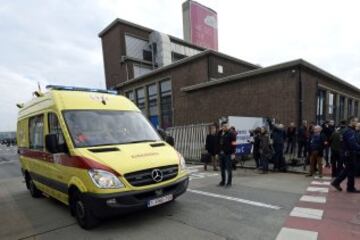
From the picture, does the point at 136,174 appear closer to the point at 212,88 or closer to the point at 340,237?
the point at 340,237

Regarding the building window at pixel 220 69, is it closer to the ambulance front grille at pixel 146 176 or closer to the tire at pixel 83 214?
the ambulance front grille at pixel 146 176

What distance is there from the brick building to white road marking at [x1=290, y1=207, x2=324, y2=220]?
10.5 meters

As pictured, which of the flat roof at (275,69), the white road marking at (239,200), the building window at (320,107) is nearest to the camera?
the white road marking at (239,200)

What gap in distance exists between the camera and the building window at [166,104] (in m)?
26.8

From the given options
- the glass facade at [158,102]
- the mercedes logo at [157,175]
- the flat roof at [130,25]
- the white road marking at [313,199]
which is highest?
the flat roof at [130,25]

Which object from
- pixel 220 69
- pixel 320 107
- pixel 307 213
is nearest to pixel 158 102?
pixel 220 69

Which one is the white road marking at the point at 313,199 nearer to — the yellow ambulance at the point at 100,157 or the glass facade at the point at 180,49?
the yellow ambulance at the point at 100,157

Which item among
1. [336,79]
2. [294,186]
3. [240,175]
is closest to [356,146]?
[294,186]

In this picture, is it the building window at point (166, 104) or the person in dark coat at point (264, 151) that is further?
the building window at point (166, 104)

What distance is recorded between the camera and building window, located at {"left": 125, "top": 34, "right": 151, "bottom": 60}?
3412cm

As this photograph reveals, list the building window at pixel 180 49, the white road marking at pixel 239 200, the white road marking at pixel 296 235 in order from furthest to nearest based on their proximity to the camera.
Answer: the building window at pixel 180 49 → the white road marking at pixel 239 200 → the white road marking at pixel 296 235

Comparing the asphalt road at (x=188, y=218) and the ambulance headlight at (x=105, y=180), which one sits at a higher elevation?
the ambulance headlight at (x=105, y=180)

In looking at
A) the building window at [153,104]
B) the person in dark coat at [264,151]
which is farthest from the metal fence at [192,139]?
the building window at [153,104]

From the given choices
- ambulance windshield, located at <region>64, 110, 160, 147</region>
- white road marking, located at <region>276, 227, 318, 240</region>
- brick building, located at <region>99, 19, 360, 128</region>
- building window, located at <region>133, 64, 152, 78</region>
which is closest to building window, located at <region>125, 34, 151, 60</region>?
brick building, located at <region>99, 19, 360, 128</region>
